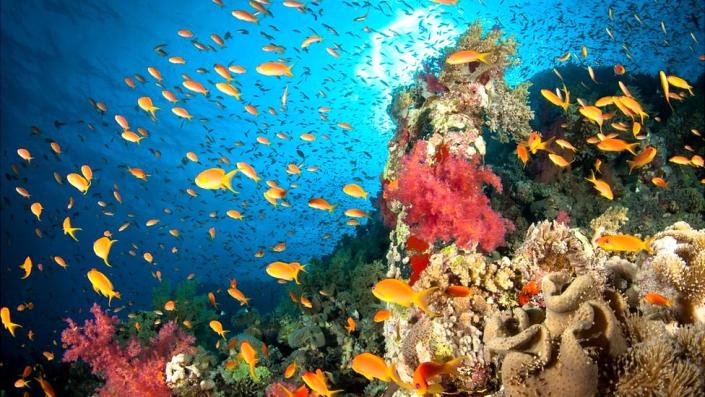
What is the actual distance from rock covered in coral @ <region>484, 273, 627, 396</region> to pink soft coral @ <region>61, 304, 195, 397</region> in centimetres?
574

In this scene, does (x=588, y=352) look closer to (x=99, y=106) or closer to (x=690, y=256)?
(x=690, y=256)

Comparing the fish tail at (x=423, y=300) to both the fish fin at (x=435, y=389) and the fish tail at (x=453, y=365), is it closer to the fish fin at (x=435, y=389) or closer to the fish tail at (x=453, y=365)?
the fish tail at (x=453, y=365)

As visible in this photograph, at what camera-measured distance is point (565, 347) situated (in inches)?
96.9

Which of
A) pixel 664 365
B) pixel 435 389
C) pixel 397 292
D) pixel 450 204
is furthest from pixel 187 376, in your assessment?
pixel 664 365

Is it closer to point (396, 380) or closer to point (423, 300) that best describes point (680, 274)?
point (423, 300)

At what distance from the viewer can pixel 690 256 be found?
3.37 meters

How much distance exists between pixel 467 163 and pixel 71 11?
1040 inches

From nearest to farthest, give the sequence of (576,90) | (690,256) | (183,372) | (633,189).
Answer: (690,256) < (183,372) < (633,189) < (576,90)

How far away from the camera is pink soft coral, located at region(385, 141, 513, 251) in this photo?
5215 mm

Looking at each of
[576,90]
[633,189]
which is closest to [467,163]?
[633,189]

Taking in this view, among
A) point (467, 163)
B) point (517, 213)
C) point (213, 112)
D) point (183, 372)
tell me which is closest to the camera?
point (467, 163)

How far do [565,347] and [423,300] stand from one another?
59.4 inches

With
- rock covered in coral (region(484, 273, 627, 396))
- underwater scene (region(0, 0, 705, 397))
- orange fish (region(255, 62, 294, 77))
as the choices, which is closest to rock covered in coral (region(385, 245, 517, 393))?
underwater scene (region(0, 0, 705, 397))

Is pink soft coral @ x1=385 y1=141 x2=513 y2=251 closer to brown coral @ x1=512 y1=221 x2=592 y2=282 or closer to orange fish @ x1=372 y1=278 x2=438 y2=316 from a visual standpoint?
brown coral @ x1=512 y1=221 x2=592 y2=282
